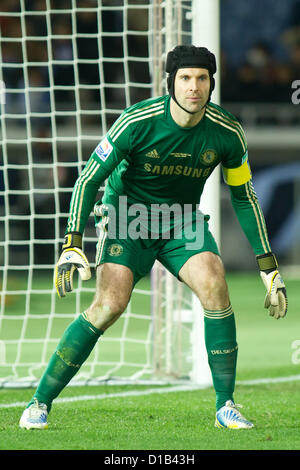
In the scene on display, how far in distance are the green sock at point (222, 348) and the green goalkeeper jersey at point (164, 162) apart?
399 mm

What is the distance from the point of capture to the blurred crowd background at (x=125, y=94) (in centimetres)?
1355

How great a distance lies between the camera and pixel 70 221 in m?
3.99

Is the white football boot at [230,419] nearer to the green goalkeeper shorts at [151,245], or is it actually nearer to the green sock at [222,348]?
the green sock at [222,348]

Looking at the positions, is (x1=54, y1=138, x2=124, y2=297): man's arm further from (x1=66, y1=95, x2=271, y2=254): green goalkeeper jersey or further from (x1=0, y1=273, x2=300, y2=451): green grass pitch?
(x1=0, y1=273, x2=300, y2=451): green grass pitch

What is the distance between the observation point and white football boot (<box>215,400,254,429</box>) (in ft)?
13.3

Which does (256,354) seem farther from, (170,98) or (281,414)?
(170,98)

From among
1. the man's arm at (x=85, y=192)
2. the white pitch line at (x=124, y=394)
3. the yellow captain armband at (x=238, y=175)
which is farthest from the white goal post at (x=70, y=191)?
the man's arm at (x=85, y=192)

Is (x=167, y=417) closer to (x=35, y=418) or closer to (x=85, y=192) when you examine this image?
(x=35, y=418)

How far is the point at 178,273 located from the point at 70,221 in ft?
1.93

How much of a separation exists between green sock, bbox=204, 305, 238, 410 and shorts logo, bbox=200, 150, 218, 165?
27.5 inches

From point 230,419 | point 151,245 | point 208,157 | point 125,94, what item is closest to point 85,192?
point 151,245

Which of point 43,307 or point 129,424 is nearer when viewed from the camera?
point 129,424
